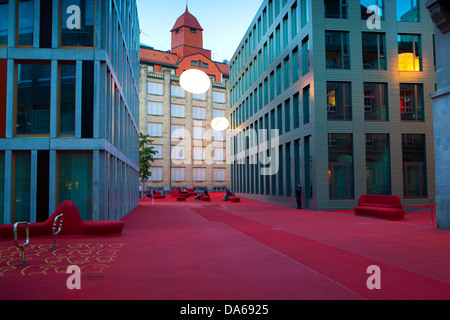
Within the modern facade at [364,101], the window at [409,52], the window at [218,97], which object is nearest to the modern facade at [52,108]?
the modern facade at [364,101]

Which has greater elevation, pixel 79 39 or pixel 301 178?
pixel 79 39

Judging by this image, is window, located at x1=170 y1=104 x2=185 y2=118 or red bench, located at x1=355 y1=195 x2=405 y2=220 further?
window, located at x1=170 y1=104 x2=185 y2=118

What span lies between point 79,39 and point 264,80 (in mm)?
24550

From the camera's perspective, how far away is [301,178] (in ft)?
92.2

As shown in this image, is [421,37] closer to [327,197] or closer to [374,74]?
[374,74]

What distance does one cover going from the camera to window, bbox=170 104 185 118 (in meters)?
63.7

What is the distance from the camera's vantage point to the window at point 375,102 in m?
26.1

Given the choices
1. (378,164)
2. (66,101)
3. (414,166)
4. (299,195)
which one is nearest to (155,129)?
(299,195)

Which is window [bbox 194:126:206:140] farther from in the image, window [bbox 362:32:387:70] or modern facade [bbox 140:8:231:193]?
window [bbox 362:32:387:70]

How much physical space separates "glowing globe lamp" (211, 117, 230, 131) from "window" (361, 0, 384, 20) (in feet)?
138

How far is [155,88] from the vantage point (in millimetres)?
62062

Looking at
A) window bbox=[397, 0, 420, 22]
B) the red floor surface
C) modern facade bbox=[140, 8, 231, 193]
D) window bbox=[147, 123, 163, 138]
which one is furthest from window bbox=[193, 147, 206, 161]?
the red floor surface

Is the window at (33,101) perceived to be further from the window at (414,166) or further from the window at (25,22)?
the window at (414,166)

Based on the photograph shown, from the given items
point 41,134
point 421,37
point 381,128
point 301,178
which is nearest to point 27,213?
point 41,134
